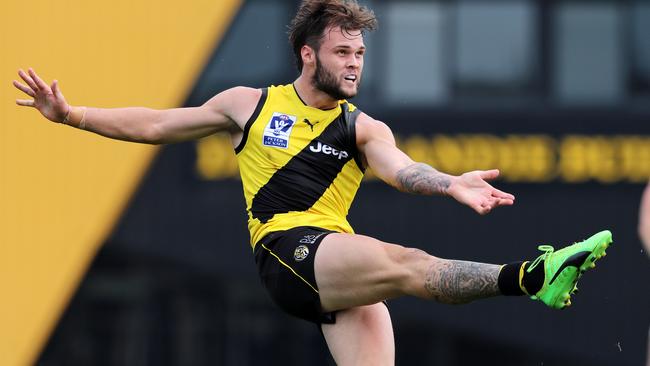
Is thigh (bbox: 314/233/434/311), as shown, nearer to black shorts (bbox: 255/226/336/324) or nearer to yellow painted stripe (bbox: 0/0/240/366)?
black shorts (bbox: 255/226/336/324)

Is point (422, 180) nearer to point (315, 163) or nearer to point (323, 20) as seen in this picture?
point (315, 163)

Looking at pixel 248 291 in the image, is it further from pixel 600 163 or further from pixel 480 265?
pixel 480 265

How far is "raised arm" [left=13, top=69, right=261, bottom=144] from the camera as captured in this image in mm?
8289

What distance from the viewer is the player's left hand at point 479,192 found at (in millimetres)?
6969

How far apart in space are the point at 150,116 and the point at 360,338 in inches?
69.1

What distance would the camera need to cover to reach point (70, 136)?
1541 cm

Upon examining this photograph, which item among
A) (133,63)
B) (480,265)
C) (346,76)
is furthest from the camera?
(133,63)

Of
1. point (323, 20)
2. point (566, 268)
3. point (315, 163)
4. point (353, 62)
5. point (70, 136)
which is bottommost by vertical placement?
point (70, 136)

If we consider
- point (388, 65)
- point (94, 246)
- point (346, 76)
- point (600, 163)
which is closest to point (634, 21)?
point (600, 163)

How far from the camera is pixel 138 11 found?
1527 cm

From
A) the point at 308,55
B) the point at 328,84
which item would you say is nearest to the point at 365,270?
the point at 328,84

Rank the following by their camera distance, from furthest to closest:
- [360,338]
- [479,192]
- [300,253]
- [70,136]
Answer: [70,136], [360,338], [300,253], [479,192]

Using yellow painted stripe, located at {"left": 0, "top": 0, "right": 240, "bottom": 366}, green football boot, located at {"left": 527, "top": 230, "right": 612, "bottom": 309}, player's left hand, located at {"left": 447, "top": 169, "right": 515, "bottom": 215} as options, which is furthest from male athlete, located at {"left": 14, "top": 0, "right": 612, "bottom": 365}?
yellow painted stripe, located at {"left": 0, "top": 0, "right": 240, "bottom": 366}

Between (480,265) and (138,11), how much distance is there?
8.54 m
